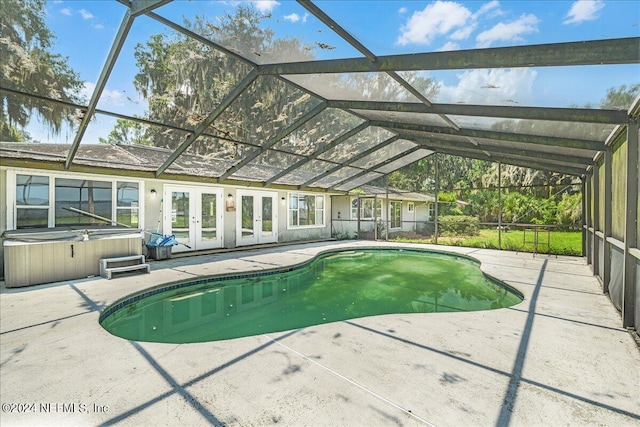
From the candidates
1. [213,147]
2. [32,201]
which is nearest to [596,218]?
[213,147]

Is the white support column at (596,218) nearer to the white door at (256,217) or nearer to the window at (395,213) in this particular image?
the white door at (256,217)

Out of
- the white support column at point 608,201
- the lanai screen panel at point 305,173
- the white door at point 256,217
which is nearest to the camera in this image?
the white support column at point 608,201

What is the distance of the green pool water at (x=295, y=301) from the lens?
432 centimetres

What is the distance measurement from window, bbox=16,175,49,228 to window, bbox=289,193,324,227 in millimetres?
7725

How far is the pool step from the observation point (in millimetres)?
6129

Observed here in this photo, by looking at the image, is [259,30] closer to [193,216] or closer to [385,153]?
[193,216]

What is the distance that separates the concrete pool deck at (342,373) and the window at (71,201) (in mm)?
3261

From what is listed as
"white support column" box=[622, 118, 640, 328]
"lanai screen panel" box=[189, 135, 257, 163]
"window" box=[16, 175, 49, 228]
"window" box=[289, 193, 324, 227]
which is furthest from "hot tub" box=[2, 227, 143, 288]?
"white support column" box=[622, 118, 640, 328]

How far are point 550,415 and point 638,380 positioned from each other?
1.17 meters

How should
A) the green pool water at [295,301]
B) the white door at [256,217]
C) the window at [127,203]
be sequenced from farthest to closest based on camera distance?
the white door at [256,217] < the window at [127,203] < the green pool water at [295,301]

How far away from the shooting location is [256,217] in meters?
11.4

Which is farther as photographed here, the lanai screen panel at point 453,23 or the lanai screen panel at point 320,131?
the lanai screen panel at point 320,131

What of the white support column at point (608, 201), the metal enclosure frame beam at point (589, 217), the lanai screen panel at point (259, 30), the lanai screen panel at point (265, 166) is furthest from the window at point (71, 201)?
the metal enclosure frame beam at point (589, 217)

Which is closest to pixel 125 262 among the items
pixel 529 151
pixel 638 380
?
pixel 638 380
